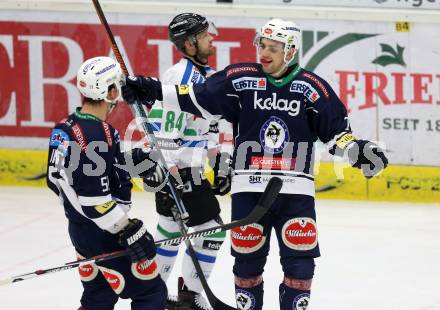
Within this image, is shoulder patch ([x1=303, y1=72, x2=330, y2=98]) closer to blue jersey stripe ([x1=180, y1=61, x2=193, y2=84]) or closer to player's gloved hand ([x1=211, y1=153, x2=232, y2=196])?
blue jersey stripe ([x1=180, y1=61, x2=193, y2=84])

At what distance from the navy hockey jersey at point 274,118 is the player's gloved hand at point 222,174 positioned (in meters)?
0.89

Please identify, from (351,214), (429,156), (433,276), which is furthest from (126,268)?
(429,156)

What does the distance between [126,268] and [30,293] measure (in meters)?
1.56

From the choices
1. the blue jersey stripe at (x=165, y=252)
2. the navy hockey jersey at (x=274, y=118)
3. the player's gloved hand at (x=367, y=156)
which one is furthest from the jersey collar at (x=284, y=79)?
the blue jersey stripe at (x=165, y=252)

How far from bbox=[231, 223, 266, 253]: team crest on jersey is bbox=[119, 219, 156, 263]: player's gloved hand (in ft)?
1.63

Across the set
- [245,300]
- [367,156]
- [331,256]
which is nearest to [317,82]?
[367,156]

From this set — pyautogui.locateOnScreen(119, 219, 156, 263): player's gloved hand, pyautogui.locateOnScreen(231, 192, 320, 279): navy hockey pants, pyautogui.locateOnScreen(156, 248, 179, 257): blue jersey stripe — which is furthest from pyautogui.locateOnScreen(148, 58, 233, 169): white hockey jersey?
pyautogui.locateOnScreen(119, 219, 156, 263): player's gloved hand

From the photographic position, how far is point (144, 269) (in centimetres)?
522

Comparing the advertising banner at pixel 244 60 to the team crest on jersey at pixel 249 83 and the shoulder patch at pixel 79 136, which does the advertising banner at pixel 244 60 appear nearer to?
the team crest on jersey at pixel 249 83

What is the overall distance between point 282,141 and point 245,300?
0.79 m

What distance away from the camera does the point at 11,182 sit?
9500 millimetres

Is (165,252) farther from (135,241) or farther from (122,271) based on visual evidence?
(135,241)

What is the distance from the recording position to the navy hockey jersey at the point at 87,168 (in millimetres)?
5000

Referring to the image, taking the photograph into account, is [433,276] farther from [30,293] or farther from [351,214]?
[30,293]
